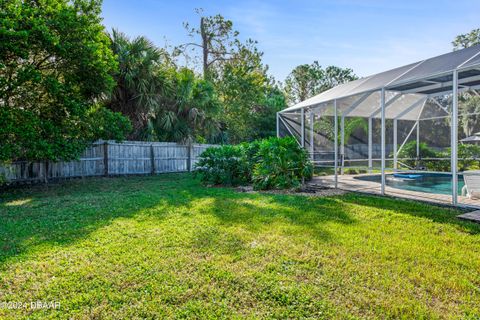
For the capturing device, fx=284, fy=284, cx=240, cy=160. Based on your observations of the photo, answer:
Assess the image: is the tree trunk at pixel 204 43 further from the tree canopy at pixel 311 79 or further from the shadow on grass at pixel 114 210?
the shadow on grass at pixel 114 210

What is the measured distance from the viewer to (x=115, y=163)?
11.5 metres

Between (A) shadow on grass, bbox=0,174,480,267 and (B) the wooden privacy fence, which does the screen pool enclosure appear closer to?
(A) shadow on grass, bbox=0,174,480,267

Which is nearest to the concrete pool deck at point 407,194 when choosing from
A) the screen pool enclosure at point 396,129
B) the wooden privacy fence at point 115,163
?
the screen pool enclosure at point 396,129

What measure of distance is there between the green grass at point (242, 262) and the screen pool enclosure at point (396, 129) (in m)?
3.11

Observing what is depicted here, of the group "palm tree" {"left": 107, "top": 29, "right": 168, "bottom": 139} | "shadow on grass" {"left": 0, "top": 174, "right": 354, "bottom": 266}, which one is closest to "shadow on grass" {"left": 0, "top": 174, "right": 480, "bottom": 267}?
"shadow on grass" {"left": 0, "top": 174, "right": 354, "bottom": 266}

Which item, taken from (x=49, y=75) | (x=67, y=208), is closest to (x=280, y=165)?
(x=67, y=208)

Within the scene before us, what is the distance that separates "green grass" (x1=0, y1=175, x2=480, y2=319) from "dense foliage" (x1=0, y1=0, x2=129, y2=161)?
7.44 feet

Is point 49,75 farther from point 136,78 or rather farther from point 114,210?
point 114,210

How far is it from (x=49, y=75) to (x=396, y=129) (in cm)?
1143

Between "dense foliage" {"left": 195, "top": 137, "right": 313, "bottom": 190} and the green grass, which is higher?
"dense foliage" {"left": 195, "top": 137, "right": 313, "bottom": 190}

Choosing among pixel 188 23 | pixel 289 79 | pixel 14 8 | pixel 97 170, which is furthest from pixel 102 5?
pixel 289 79

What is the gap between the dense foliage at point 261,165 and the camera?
7.67 meters

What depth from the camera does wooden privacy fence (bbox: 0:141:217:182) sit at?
8977 mm

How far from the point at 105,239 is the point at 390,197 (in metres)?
5.88
